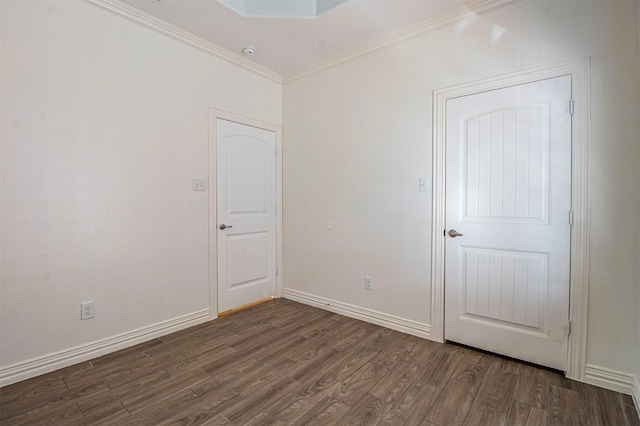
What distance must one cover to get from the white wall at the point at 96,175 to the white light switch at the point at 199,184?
0.19 ft

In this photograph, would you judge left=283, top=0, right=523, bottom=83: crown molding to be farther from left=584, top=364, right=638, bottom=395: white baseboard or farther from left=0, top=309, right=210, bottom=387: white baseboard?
left=0, top=309, right=210, bottom=387: white baseboard

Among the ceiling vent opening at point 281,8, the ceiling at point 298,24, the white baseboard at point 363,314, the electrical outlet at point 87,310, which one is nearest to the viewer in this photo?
the electrical outlet at point 87,310

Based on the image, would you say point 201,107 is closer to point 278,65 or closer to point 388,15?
point 278,65

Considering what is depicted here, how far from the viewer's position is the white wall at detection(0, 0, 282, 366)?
2.00 metres

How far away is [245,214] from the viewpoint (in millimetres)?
3389

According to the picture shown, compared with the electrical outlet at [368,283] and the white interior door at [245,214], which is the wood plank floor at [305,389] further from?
the white interior door at [245,214]

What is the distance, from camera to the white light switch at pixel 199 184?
9.59 feet

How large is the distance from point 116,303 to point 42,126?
1.38m

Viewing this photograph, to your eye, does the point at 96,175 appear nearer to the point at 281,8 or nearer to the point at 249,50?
the point at 249,50

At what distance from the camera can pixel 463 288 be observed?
2492 mm

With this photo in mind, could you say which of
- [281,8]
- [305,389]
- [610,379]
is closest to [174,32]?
→ [281,8]

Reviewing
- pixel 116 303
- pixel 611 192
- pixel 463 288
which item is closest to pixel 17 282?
pixel 116 303

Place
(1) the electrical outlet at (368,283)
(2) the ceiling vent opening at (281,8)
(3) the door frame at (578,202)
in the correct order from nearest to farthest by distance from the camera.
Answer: (3) the door frame at (578,202) → (2) the ceiling vent opening at (281,8) → (1) the electrical outlet at (368,283)

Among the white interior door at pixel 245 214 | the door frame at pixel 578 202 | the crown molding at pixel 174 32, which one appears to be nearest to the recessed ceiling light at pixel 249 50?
the crown molding at pixel 174 32
